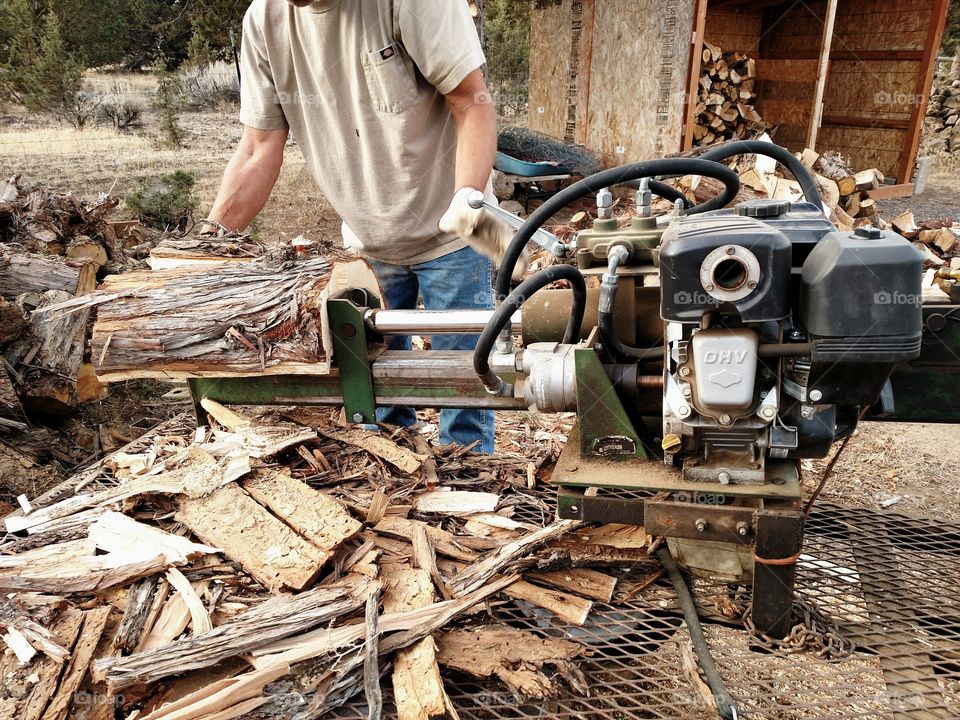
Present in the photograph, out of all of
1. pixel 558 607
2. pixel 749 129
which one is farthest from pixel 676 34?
pixel 558 607

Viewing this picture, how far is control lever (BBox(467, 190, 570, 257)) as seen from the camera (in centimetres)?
155

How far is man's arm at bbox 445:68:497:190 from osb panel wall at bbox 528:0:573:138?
6595mm

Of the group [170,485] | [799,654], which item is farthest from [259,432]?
[799,654]

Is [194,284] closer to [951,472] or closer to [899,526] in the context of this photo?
[899,526]

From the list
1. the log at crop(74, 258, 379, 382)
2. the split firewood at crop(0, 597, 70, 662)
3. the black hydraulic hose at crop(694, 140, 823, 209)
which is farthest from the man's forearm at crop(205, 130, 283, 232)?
the black hydraulic hose at crop(694, 140, 823, 209)

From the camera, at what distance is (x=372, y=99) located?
8.06 ft

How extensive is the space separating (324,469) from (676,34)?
20.2 ft

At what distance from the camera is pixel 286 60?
2533mm

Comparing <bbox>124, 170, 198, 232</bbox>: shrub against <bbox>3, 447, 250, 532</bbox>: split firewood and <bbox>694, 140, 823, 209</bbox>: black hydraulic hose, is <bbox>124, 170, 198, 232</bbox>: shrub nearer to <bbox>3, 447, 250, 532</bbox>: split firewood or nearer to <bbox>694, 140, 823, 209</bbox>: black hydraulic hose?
<bbox>3, 447, 250, 532</bbox>: split firewood

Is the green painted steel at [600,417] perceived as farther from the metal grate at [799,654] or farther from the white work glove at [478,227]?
the white work glove at [478,227]

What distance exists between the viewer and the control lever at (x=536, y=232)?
5.10 ft

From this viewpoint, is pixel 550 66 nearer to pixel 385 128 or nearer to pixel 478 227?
pixel 385 128

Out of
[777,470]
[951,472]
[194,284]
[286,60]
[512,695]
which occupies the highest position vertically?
[286,60]

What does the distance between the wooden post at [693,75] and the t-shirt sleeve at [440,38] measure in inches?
196
